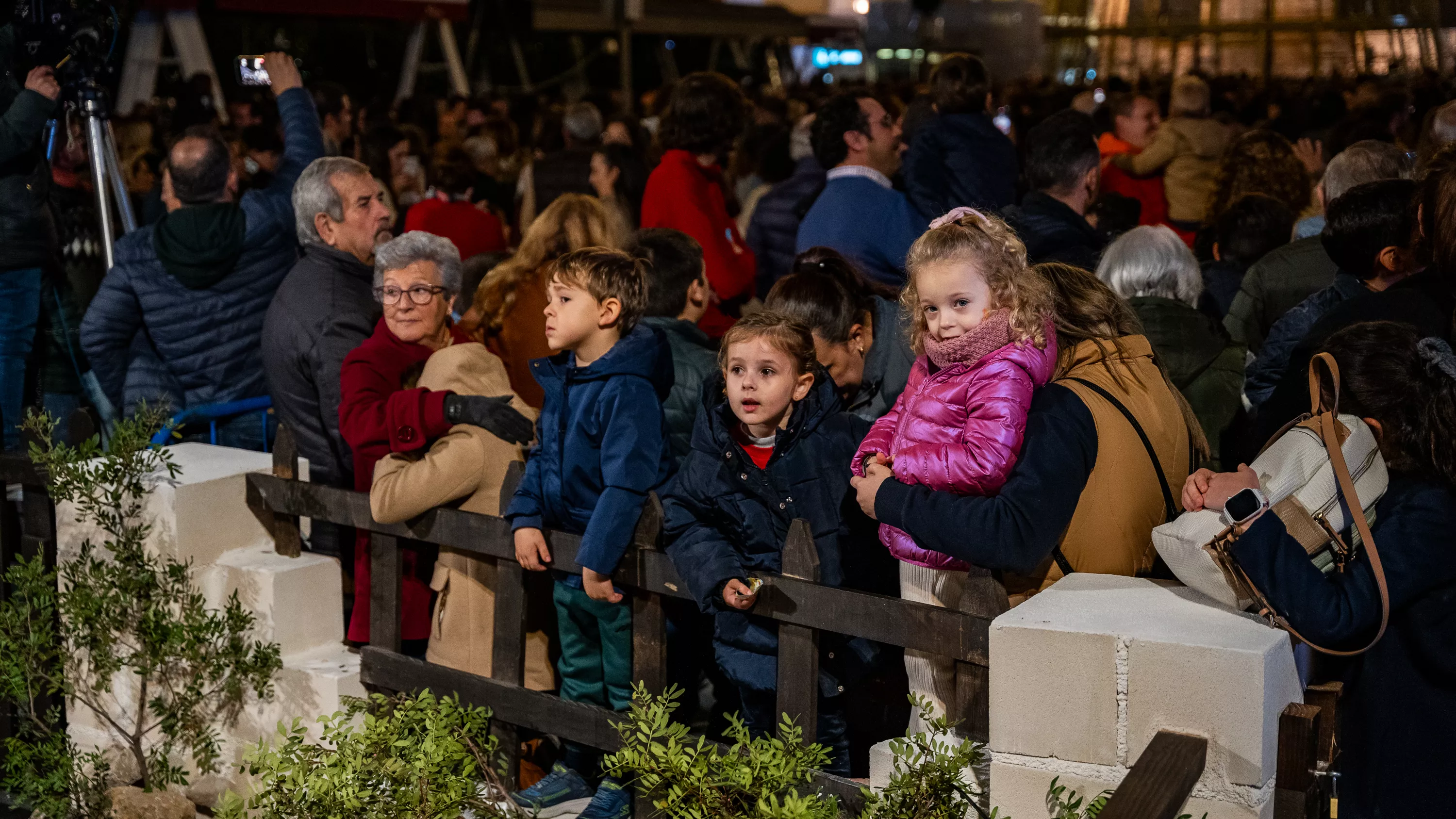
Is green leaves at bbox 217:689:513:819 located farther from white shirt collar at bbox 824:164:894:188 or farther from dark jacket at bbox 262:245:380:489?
white shirt collar at bbox 824:164:894:188

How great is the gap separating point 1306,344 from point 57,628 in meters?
3.93

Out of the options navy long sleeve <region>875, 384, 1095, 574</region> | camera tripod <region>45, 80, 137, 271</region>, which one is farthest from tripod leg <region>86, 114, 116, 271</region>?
navy long sleeve <region>875, 384, 1095, 574</region>

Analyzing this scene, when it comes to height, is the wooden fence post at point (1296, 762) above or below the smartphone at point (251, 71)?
below

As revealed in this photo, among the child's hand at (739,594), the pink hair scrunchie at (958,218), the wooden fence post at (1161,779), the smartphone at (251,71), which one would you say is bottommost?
the wooden fence post at (1161,779)

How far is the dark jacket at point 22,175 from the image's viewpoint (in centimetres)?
561

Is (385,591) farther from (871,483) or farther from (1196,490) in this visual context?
(1196,490)

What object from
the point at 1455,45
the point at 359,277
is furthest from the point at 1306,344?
the point at 1455,45

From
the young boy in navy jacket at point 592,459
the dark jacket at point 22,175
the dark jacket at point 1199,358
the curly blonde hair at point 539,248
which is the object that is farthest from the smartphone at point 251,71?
the dark jacket at point 1199,358

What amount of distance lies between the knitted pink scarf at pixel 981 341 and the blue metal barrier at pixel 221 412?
10.2ft

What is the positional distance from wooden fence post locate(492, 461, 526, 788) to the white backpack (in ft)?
5.89

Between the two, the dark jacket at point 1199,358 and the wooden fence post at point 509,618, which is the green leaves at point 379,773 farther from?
the dark jacket at point 1199,358

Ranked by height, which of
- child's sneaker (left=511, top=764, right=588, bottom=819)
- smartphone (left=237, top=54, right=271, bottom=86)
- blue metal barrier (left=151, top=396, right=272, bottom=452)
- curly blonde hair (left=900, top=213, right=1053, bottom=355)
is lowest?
child's sneaker (left=511, top=764, right=588, bottom=819)

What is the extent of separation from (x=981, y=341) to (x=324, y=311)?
Answer: 255cm

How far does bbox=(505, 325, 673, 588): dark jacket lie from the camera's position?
355 cm
